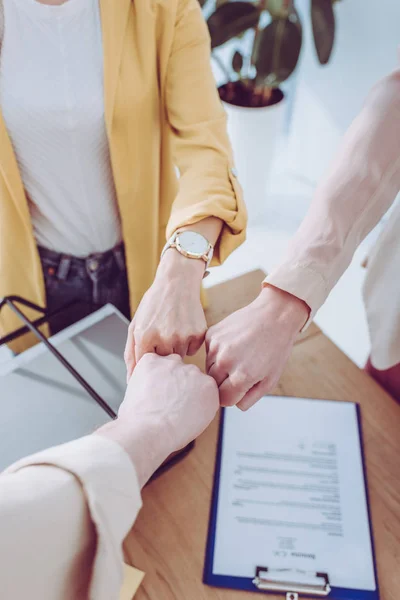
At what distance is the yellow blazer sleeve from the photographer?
31.7 inches

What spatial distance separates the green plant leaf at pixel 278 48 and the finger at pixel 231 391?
185cm

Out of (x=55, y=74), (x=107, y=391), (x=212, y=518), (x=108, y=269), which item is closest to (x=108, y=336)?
(x=107, y=391)

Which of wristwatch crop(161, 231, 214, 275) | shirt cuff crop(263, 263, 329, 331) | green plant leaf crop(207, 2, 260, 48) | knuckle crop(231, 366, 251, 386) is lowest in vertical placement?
knuckle crop(231, 366, 251, 386)

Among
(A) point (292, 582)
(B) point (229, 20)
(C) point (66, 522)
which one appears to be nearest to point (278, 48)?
(B) point (229, 20)

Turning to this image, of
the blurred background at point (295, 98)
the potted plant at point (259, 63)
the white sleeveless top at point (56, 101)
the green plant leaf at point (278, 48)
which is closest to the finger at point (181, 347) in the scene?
the white sleeveless top at point (56, 101)

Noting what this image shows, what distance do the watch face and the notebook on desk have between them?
1.03 feet

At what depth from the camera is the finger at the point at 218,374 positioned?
0.66 meters

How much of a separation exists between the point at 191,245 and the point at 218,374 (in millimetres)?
203

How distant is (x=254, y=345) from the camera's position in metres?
0.67

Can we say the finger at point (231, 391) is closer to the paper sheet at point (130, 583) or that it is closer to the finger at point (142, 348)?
the finger at point (142, 348)

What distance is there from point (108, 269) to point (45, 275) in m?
0.13

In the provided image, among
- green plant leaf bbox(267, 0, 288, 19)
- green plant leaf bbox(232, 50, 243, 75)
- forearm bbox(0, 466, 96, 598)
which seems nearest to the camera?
forearm bbox(0, 466, 96, 598)

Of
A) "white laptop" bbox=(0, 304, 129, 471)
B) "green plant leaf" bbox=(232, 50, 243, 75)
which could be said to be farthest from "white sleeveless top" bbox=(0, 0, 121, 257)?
"green plant leaf" bbox=(232, 50, 243, 75)

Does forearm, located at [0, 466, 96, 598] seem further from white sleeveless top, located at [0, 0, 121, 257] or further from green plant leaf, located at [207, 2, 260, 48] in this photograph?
green plant leaf, located at [207, 2, 260, 48]
